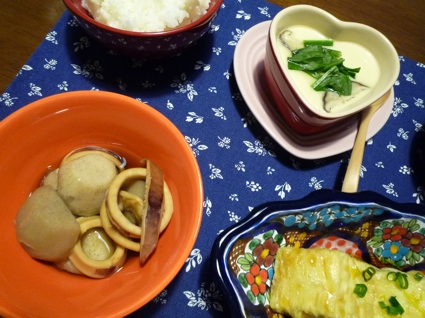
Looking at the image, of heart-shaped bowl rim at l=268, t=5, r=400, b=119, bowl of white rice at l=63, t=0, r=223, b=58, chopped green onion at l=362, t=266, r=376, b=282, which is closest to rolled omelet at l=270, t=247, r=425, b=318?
chopped green onion at l=362, t=266, r=376, b=282

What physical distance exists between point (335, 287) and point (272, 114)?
50cm

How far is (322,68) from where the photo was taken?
1.17 metres

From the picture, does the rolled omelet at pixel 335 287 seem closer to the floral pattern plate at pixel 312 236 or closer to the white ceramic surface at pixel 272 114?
the floral pattern plate at pixel 312 236

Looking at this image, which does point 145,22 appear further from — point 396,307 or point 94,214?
point 396,307

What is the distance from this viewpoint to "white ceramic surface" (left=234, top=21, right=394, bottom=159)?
115 centimetres

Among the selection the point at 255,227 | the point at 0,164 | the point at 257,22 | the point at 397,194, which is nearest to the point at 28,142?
the point at 0,164

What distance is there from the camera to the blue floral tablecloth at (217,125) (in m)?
1.14

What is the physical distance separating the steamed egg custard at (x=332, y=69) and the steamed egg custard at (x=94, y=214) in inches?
20.0

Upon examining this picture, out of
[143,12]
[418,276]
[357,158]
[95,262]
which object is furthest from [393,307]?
[143,12]

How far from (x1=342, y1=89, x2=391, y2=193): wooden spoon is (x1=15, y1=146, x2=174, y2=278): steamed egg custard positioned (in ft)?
1.59

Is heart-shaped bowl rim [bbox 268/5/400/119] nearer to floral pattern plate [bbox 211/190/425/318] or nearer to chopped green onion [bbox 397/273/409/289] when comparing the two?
floral pattern plate [bbox 211/190/425/318]

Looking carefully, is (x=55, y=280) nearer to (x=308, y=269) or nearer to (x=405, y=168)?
(x=308, y=269)

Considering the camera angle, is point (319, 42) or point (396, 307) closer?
point (396, 307)

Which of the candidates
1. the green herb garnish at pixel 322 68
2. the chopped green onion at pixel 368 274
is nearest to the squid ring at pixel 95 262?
the chopped green onion at pixel 368 274
